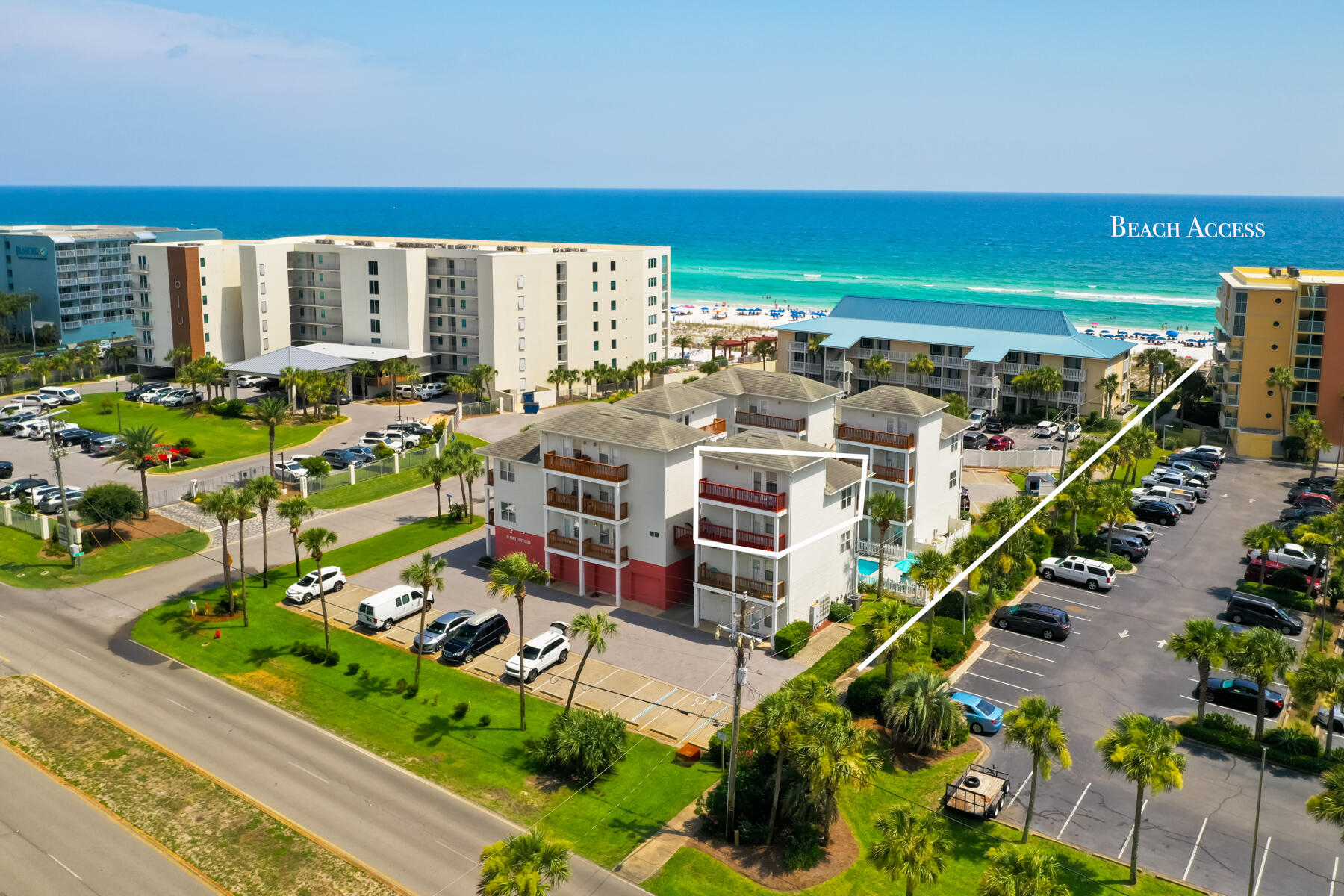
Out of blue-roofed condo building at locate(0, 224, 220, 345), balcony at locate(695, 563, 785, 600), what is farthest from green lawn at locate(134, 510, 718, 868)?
blue-roofed condo building at locate(0, 224, 220, 345)

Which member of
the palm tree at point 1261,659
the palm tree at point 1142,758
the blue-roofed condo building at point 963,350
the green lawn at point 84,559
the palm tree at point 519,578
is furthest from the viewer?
the blue-roofed condo building at point 963,350

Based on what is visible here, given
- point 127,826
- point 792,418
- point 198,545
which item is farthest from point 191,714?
point 792,418

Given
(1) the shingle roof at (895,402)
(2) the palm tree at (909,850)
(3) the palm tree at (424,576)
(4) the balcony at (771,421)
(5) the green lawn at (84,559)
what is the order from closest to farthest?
(2) the palm tree at (909,850), (3) the palm tree at (424,576), (5) the green lawn at (84,559), (1) the shingle roof at (895,402), (4) the balcony at (771,421)

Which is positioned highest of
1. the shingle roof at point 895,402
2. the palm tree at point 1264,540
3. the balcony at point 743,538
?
the shingle roof at point 895,402

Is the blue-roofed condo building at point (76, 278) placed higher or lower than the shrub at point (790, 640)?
higher

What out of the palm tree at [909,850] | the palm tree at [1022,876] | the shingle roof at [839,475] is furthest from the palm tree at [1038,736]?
the shingle roof at [839,475]

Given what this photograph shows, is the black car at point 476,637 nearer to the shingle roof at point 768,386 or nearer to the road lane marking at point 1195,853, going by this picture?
the shingle roof at point 768,386

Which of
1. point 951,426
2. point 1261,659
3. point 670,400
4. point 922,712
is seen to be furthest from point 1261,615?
point 670,400
